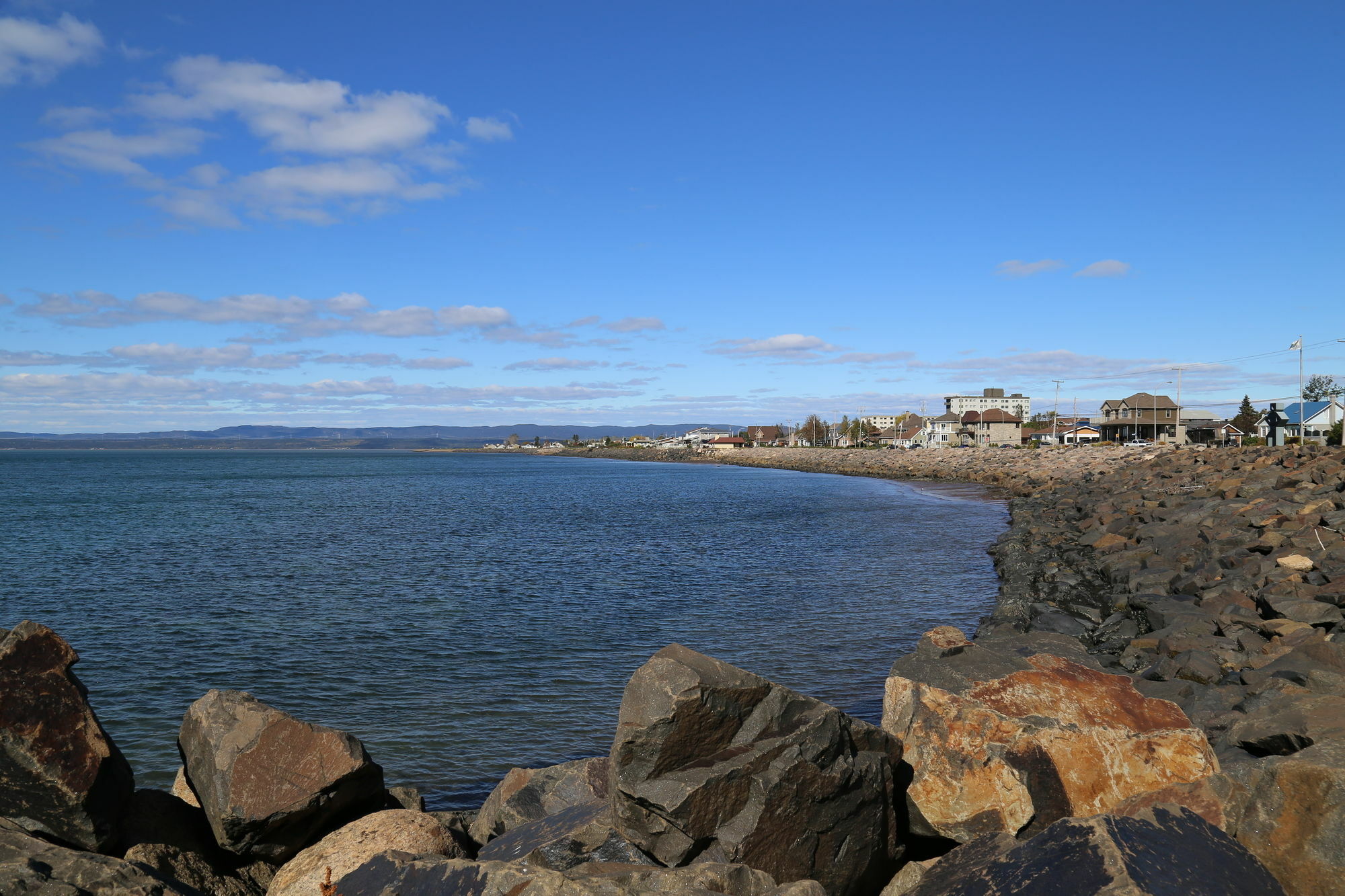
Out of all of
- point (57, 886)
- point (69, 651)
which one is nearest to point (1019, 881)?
point (57, 886)

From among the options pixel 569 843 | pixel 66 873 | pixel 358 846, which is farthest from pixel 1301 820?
pixel 66 873

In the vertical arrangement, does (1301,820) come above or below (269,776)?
above

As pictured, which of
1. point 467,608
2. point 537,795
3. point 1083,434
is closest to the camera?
point 537,795

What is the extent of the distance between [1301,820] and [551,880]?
451cm

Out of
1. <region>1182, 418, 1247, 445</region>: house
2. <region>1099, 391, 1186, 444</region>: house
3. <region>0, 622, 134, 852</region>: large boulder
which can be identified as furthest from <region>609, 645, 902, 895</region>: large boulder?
<region>1099, 391, 1186, 444</region>: house

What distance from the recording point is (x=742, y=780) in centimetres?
624

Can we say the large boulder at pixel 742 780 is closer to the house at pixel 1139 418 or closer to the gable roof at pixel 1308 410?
the gable roof at pixel 1308 410

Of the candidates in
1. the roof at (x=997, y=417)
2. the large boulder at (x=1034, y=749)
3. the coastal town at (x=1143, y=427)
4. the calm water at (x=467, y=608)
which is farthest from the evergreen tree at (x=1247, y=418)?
the large boulder at (x=1034, y=749)

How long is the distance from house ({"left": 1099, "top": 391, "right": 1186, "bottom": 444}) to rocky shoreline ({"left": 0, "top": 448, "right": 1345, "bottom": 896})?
373ft

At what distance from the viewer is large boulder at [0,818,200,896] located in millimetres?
5312

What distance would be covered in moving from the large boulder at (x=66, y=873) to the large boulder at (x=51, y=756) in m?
1.00

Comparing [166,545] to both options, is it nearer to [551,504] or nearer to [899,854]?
[551,504]

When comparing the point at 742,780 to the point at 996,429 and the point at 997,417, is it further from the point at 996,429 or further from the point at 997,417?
the point at 997,417

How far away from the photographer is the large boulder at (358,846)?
6836mm
